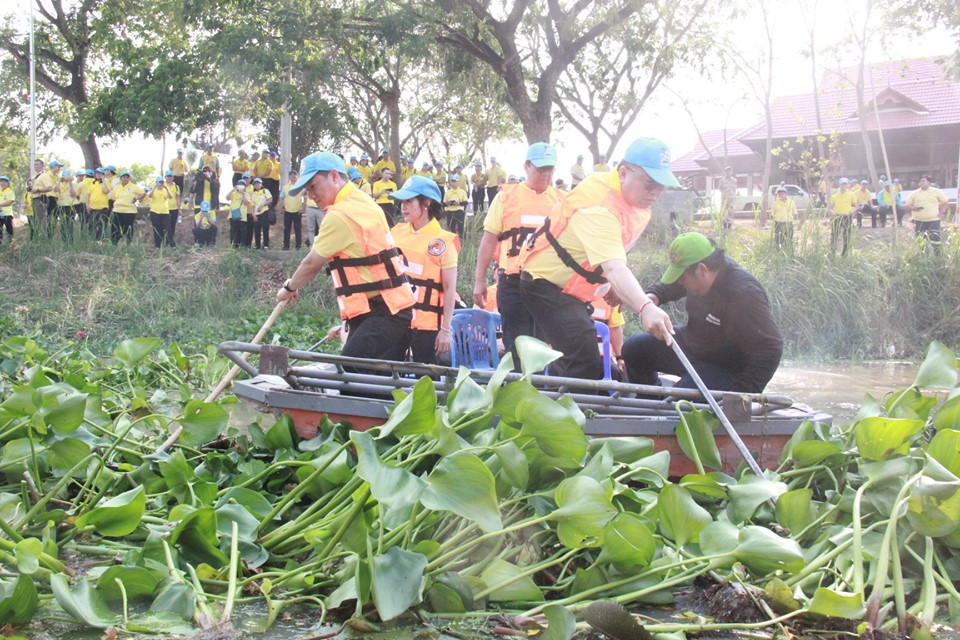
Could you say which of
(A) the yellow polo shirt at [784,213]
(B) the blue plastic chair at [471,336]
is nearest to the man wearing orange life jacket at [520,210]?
(B) the blue plastic chair at [471,336]

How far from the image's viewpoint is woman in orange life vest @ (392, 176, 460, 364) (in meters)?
6.81

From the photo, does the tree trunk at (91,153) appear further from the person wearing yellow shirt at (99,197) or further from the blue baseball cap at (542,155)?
the blue baseball cap at (542,155)

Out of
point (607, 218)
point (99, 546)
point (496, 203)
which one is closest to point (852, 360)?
point (496, 203)

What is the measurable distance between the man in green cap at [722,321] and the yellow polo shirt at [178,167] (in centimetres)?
1646

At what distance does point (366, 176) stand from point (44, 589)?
55.9ft

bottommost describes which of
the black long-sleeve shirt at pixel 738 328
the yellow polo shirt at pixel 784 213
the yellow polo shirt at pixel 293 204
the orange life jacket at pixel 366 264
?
the black long-sleeve shirt at pixel 738 328

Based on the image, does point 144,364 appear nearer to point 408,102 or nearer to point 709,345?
point 709,345

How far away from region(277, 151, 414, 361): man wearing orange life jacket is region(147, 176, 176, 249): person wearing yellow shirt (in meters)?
12.6

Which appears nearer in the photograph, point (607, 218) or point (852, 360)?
point (607, 218)

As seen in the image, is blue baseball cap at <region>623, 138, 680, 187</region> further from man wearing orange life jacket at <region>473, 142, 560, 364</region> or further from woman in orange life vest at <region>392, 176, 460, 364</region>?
man wearing orange life jacket at <region>473, 142, 560, 364</region>

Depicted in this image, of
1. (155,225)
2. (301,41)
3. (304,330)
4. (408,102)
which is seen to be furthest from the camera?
(408,102)

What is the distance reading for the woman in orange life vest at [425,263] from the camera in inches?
268

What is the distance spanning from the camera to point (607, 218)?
4.96 m

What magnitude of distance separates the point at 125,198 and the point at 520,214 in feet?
39.8
